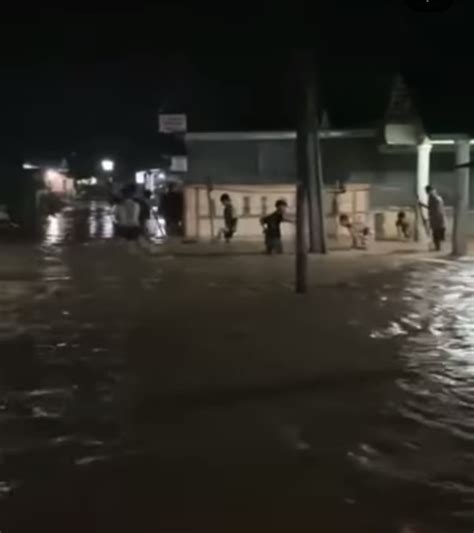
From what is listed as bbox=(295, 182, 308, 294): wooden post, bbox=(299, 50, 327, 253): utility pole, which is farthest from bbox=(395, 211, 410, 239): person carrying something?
bbox=(295, 182, 308, 294): wooden post

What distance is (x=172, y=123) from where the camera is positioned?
1260 inches

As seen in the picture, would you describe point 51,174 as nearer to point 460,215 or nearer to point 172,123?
point 172,123

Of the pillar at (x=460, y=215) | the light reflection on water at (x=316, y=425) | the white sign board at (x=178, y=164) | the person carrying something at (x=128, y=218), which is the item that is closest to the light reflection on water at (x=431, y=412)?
the light reflection on water at (x=316, y=425)

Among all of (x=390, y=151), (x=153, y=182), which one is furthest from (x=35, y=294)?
(x=153, y=182)

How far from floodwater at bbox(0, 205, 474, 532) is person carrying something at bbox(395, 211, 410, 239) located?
12581mm

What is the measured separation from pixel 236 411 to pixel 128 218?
1956cm

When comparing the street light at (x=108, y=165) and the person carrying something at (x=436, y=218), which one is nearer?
the person carrying something at (x=436, y=218)

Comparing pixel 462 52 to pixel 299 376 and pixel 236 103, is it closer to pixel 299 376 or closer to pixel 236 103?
pixel 236 103

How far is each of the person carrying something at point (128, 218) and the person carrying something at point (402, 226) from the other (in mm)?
6888

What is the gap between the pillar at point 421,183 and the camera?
2855cm

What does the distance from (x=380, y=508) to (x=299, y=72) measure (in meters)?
19.0

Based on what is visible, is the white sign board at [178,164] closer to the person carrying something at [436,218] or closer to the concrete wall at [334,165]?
the concrete wall at [334,165]

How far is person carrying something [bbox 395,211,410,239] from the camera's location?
28844 mm

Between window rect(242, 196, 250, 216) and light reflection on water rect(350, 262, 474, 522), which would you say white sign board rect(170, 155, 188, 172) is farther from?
light reflection on water rect(350, 262, 474, 522)
